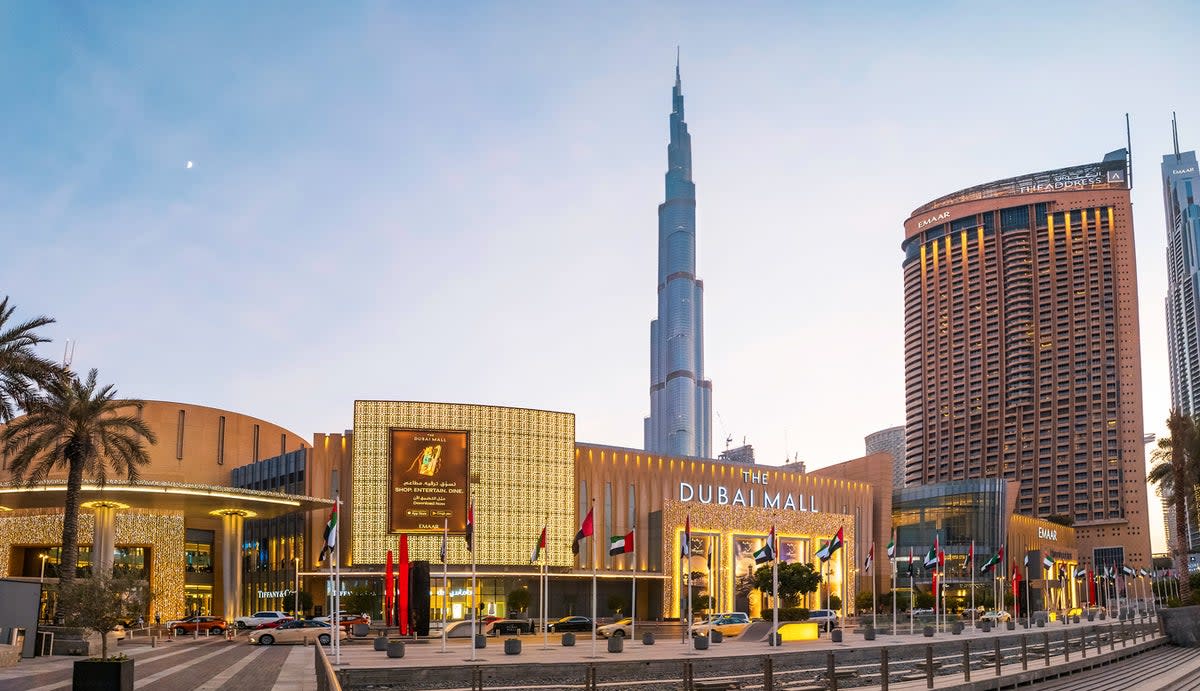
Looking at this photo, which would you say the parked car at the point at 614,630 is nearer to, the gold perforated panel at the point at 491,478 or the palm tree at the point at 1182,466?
the gold perforated panel at the point at 491,478

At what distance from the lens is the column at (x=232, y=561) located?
96.0 metres

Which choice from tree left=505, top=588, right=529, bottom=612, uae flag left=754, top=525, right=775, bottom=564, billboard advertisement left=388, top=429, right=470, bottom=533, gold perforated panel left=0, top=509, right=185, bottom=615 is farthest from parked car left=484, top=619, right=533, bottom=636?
gold perforated panel left=0, top=509, right=185, bottom=615

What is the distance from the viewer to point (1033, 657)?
1503 inches

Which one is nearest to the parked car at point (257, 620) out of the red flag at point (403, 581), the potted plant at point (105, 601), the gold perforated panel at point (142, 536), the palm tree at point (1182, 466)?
the gold perforated panel at point (142, 536)

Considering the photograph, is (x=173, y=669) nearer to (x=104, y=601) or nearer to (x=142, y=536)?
(x=104, y=601)

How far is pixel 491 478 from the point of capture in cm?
10138

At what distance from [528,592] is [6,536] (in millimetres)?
46668

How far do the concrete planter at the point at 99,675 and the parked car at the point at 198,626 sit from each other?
55119 mm

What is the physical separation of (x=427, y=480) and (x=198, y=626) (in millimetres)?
24449

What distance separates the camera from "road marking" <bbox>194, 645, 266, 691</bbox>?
3241 cm

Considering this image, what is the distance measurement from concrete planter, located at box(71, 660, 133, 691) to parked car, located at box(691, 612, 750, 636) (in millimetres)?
45604

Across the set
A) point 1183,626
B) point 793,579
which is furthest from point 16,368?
point 793,579

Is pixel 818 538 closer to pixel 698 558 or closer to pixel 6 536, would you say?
pixel 698 558

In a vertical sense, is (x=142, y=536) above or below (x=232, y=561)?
above
